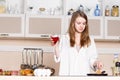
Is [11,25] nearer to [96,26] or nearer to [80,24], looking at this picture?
[96,26]

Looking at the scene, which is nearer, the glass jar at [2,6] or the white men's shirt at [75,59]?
the white men's shirt at [75,59]

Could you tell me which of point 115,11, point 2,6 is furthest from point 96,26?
point 2,6

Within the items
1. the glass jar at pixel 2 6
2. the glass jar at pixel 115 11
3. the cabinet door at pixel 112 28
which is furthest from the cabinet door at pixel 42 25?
the glass jar at pixel 115 11

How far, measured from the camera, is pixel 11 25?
3828 millimetres

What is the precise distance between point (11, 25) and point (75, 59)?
1.51m

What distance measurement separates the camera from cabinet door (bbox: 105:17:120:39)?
12.6 ft

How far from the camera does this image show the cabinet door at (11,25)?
12.4 feet

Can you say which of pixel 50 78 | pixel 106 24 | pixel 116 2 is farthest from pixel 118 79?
pixel 116 2

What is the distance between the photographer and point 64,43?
2.66 metres

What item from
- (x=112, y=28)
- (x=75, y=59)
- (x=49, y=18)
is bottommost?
(x=75, y=59)

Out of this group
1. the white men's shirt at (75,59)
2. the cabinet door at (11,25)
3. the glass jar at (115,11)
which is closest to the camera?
the white men's shirt at (75,59)

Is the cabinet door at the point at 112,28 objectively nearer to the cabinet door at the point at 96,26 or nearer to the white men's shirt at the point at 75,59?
the cabinet door at the point at 96,26

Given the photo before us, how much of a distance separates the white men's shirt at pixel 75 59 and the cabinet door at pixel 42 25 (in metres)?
1.18

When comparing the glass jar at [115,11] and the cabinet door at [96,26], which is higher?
the glass jar at [115,11]
